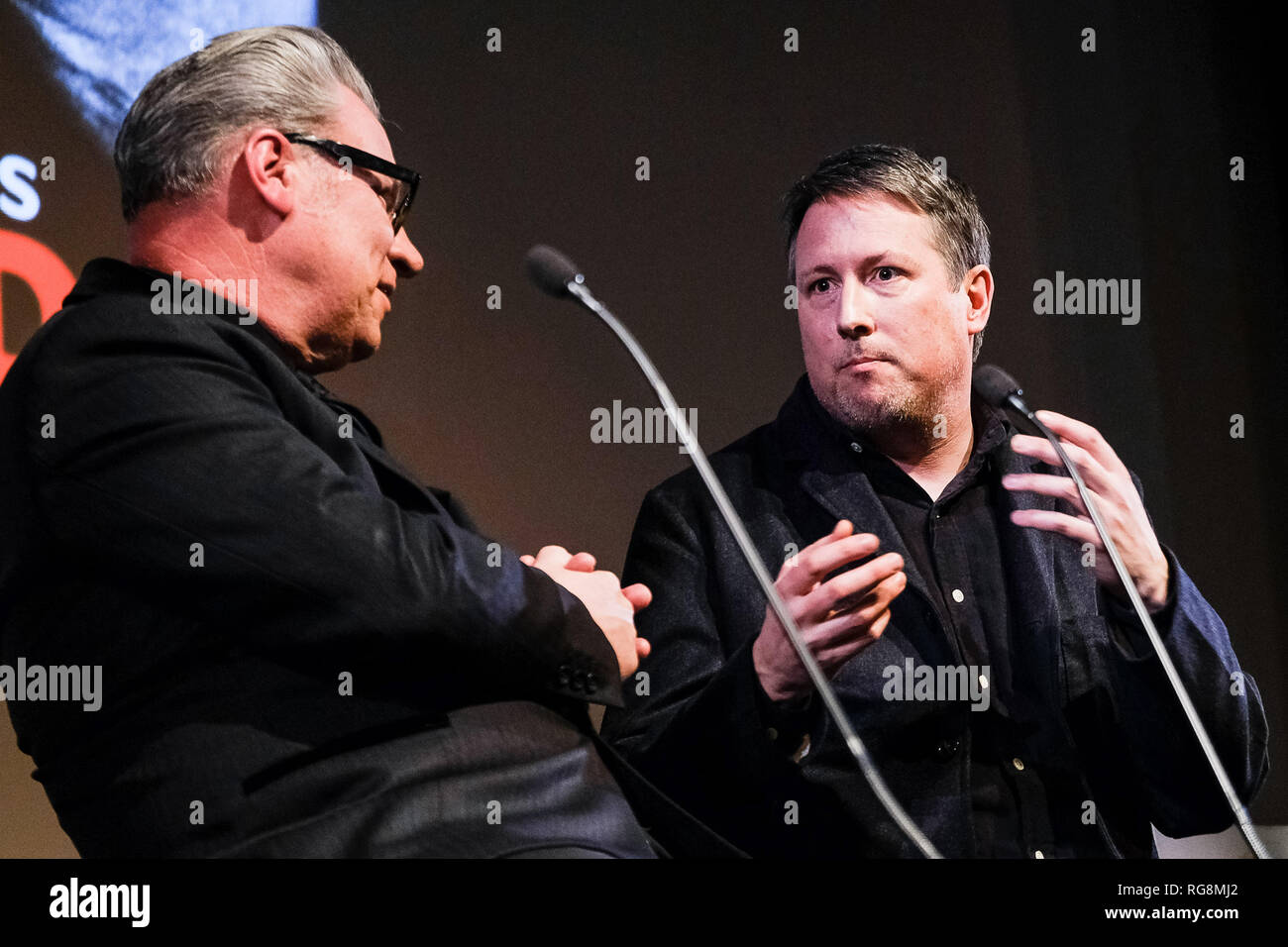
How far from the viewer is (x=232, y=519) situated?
130cm

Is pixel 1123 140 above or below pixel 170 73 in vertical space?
above

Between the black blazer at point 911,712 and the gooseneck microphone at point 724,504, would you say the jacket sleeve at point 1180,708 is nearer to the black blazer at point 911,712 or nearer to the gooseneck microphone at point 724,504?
the black blazer at point 911,712

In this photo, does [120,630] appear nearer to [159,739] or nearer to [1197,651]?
[159,739]

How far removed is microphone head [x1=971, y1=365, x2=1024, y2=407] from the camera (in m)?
1.97

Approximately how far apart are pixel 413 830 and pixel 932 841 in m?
0.88

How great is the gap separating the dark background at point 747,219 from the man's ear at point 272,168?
651mm

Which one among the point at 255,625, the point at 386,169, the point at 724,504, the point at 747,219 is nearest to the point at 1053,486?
the point at 724,504

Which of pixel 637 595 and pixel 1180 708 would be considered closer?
pixel 637 595

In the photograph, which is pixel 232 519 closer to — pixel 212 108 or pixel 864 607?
pixel 212 108

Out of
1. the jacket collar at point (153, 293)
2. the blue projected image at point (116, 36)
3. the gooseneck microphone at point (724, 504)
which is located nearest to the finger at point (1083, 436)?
the gooseneck microphone at point (724, 504)

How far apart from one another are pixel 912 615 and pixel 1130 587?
384 mm

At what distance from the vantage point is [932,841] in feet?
6.29

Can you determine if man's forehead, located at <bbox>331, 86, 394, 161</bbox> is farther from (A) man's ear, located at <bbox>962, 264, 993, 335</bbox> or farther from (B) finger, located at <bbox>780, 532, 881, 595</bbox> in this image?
(A) man's ear, located at <bbox>962, 264, 993, 335</bbox>

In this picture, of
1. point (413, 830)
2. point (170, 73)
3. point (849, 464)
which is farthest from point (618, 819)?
point (170, 73)
